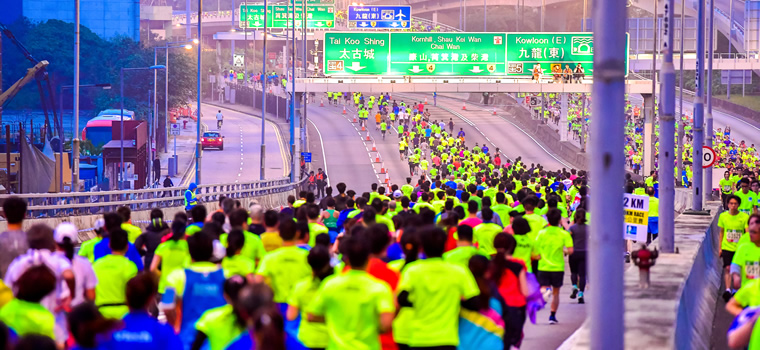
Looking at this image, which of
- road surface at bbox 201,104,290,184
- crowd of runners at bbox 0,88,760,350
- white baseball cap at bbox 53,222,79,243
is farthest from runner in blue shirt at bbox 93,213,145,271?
road surface at bbox 201,104,290,184

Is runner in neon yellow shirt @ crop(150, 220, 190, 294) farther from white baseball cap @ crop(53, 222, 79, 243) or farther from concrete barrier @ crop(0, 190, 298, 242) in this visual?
concrete barrier @ crop(0, 190, 298, 242)

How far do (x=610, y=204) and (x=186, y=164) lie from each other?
216 feet

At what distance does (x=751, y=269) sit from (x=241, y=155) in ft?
209

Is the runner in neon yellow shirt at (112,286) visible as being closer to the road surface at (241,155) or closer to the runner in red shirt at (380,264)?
the runner in red shirt at (380,264)

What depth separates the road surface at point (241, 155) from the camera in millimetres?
63969

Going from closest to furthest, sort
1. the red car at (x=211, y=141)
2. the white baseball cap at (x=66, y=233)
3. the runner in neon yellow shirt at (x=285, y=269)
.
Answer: the runner in neon yellow shirt at (x=285, y=269) < the white baseball cap at (x=66, y=233) < the red car at (x=211, y=141)

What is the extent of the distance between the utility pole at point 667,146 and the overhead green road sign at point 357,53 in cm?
3124

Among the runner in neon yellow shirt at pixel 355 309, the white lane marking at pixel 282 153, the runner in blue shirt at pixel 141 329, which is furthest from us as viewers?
the white lane marking at pixel 282 153

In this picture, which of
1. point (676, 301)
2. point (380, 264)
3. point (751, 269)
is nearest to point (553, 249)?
point (676, 301)

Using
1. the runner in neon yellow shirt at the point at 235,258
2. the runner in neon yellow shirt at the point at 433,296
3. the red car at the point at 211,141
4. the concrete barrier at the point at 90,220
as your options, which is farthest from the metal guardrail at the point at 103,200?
the red car at the point at 211,141

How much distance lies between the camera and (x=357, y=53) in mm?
50000

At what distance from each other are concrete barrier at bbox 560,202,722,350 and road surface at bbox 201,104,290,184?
1702 inches

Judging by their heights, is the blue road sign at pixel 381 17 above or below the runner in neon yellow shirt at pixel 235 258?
above

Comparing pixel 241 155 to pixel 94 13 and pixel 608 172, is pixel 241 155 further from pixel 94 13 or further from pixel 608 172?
pixel 608 172
